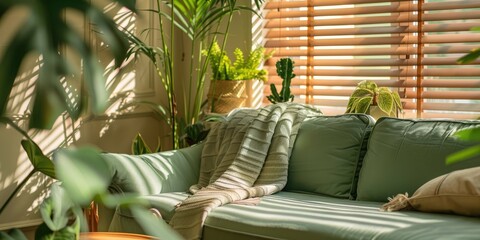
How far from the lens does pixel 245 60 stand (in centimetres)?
468

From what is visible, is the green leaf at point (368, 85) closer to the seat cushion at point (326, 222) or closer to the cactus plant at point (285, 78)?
the cactus plant at point (285, 78)

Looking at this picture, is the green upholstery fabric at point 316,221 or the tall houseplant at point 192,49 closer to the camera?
the green upholstery fabric at point 316,221

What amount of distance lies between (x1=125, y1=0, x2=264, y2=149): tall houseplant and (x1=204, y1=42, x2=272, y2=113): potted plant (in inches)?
3.2

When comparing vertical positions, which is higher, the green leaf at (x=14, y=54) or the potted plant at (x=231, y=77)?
the green leaf at (x=14, y=54)

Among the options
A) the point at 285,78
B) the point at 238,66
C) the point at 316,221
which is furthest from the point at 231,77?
the point at 316,221

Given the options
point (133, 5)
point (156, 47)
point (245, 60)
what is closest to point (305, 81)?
point (245, 60)

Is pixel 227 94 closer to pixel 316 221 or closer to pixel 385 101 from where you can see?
pixel 385 101

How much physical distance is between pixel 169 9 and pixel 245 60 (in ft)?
2.17

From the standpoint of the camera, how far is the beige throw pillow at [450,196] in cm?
283

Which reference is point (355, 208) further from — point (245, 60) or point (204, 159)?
point (245, 60)

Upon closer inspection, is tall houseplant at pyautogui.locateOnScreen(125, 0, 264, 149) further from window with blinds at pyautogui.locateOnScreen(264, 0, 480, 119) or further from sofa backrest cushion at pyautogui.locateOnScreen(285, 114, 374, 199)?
sofa backrest cushion at pyautogui.locateOnScreen(285, 114, 374, 199)

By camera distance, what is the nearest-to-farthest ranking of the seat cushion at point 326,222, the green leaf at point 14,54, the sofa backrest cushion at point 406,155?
the green leaf at point 14,54, the seat cushion at point 326,222, the sofa backrest cushion at point 406,155

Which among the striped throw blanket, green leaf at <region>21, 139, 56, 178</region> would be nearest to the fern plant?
the striped throw blanket

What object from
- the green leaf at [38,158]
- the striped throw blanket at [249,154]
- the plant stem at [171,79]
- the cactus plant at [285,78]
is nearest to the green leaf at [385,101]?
the striped throw blanket at [249,154]
